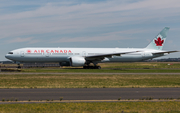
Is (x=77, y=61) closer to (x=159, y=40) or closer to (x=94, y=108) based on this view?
(x=159, y=40)

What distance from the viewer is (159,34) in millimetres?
57375

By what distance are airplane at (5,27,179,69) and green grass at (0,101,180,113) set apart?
1392 inches

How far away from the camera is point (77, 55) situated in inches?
1956

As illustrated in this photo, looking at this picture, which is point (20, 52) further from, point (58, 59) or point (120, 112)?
point (120, 112)

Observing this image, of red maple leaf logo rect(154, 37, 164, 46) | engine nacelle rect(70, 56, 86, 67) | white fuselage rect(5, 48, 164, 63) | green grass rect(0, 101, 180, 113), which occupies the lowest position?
green grass rect(0, 101, 180, 113)

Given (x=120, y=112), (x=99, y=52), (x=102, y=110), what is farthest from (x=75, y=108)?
(x=99, y=52)

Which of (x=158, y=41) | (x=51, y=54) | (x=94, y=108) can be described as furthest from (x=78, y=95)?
(x=158, y=41)

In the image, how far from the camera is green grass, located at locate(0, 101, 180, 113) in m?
10.3

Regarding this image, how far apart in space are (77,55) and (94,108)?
39.0 meters

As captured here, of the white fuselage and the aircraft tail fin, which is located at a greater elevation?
the aircraft tail fin

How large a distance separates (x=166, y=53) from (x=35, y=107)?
4758 cm

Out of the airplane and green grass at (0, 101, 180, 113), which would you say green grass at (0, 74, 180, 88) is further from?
the airplane

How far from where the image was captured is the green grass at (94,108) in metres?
10.3

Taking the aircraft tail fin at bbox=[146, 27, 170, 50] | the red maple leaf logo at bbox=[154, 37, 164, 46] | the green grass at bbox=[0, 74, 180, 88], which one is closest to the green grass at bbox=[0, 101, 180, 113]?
the green grass at bbox=[0, 74, 180, 88]
